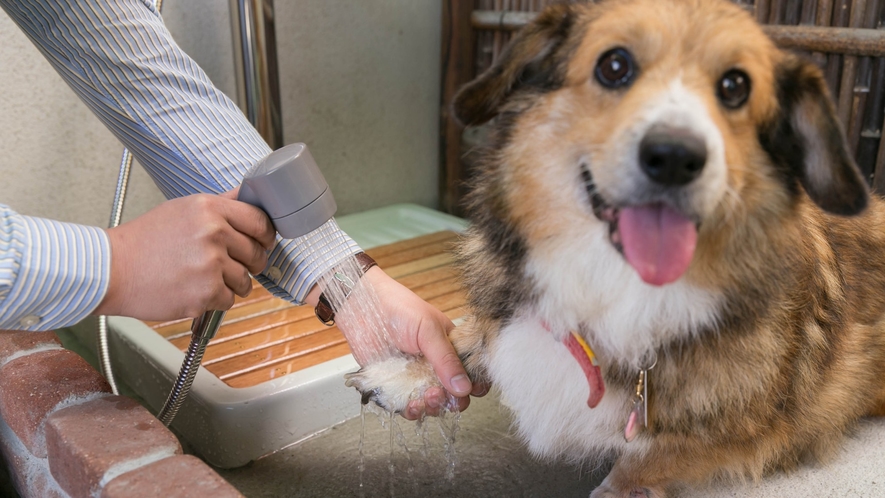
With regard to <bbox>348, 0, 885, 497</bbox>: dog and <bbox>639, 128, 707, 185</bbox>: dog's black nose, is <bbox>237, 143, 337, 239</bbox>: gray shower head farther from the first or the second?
<bbox>639, 128, 707, 185</bbox>: dog's black nose

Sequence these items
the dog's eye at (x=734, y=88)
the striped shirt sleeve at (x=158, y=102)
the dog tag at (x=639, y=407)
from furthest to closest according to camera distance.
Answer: the striped shirt sleeve at (x=158, y=102)
the dog tag at (x=639, y=407)
the dog's eye at (x=734, y=88)

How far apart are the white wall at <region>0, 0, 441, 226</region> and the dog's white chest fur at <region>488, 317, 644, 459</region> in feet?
5.34

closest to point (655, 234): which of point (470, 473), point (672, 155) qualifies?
point (672, 155)

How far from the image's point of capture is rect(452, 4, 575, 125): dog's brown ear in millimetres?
1030

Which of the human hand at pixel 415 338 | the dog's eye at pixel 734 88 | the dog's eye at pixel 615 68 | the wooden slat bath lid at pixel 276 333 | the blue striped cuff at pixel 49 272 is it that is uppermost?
the dog's eye at pixel 615 68

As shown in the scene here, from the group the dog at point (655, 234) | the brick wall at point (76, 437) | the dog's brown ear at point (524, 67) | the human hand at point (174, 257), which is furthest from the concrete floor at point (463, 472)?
the dog's brown ear at point (524, 67)

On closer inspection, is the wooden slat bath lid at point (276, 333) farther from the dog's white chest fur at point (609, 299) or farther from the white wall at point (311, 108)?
the white wall at point (311, 108)

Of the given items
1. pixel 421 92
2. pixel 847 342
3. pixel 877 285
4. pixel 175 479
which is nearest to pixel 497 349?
pixel 175 479

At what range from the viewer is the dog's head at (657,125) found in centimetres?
84

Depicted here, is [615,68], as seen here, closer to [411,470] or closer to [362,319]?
[362,319]

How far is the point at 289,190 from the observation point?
0.99 m

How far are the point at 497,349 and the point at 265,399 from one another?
0.57 m

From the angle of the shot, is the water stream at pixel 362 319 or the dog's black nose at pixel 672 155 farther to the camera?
the water stream at pixel 362 319

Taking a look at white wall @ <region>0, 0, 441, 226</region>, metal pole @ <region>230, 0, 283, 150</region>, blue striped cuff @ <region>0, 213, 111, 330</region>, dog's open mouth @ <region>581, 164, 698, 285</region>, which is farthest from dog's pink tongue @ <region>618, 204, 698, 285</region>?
white wall @ <region>0, 0, 441, 226</region>
